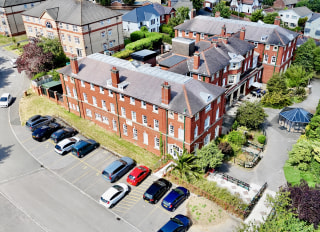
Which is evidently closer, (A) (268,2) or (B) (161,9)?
(B) (161,9)

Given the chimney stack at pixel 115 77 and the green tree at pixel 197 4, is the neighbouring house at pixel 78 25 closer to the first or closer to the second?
the chimney stack at pixel 115 77

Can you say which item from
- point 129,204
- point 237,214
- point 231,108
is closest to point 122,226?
point 129,204

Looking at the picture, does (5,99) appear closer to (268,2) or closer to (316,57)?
(316,57)

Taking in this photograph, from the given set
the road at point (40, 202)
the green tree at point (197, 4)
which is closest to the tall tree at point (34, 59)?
the road at point (40, 202)

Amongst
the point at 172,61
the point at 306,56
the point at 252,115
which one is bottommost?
the point at 252,115

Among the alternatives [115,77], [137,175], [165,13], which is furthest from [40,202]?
[165,13]

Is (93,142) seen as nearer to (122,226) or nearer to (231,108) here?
(122,226)
